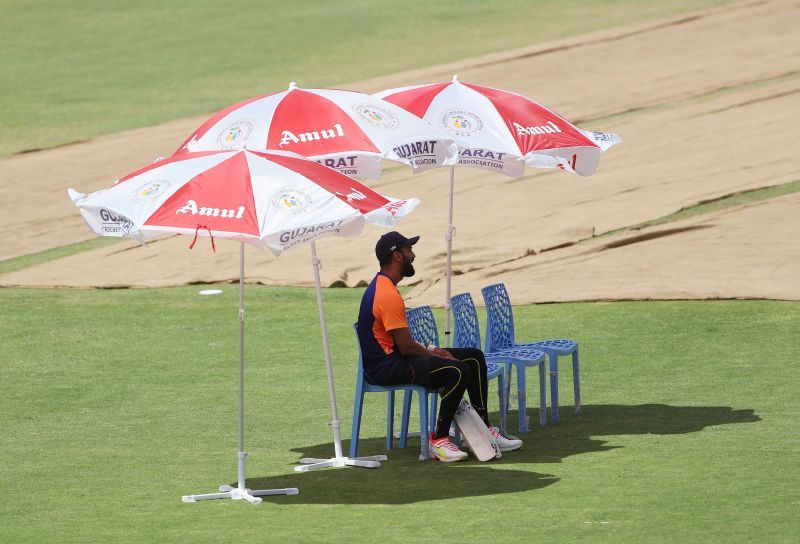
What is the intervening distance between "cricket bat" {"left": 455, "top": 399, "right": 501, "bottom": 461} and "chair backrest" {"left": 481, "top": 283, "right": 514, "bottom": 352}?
4.58ft

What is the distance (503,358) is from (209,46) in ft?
86.0

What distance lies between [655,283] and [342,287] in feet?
13.4

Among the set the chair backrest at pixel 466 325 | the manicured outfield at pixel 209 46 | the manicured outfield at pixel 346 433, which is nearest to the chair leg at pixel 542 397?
the manicured outfield at pixel 346 433

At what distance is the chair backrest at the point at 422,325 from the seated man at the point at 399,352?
82 cm

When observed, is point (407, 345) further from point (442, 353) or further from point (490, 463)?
point (490, 463)

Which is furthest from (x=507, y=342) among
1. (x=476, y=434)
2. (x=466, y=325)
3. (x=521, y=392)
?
(x=476, y=434)

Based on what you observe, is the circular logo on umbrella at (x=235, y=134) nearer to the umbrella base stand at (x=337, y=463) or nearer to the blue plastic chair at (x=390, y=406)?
the blue plastic chair at (x=390, y=406)

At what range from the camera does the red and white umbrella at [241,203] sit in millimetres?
8773

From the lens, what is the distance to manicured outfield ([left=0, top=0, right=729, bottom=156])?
30.3m

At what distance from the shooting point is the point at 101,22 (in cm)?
3916

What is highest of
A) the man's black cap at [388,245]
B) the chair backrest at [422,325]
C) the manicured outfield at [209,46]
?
the manicured outfield at [209,46]

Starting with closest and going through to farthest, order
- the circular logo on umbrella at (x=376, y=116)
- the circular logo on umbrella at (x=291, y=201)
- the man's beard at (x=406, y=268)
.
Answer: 1. the circular logo on umbrella at (x=291, y=201)
2. the man's beard at (x=406, y=268)
3. the circular logo on umbrella at (x=376, y=116)

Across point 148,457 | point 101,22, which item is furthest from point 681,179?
point 101,22

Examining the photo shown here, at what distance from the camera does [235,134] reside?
1059 cm
